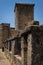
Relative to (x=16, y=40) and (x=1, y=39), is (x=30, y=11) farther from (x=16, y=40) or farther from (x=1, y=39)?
(x=16, y=40)

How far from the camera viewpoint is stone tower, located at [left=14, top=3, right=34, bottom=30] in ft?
62.6

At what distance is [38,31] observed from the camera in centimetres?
450

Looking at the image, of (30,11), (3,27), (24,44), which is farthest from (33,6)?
(24,44)

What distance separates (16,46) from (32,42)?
4.72 metres

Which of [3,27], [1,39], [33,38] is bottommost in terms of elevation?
[1,39]

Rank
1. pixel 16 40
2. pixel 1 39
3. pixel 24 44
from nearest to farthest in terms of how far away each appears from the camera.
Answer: pixel 24 44 → pixel 16 40 → pixel 1 39

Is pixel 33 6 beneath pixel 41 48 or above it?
above

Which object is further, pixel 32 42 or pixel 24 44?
pixel 24 44

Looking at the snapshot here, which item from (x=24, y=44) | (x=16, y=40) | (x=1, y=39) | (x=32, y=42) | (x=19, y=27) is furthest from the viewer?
(x=1, y=39)

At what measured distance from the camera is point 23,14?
19.2 metres

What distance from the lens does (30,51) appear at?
177 inches

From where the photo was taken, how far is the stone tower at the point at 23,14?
1908cm

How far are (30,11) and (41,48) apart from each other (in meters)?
14.9

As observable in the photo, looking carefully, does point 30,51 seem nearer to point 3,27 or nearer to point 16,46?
point 16,46
